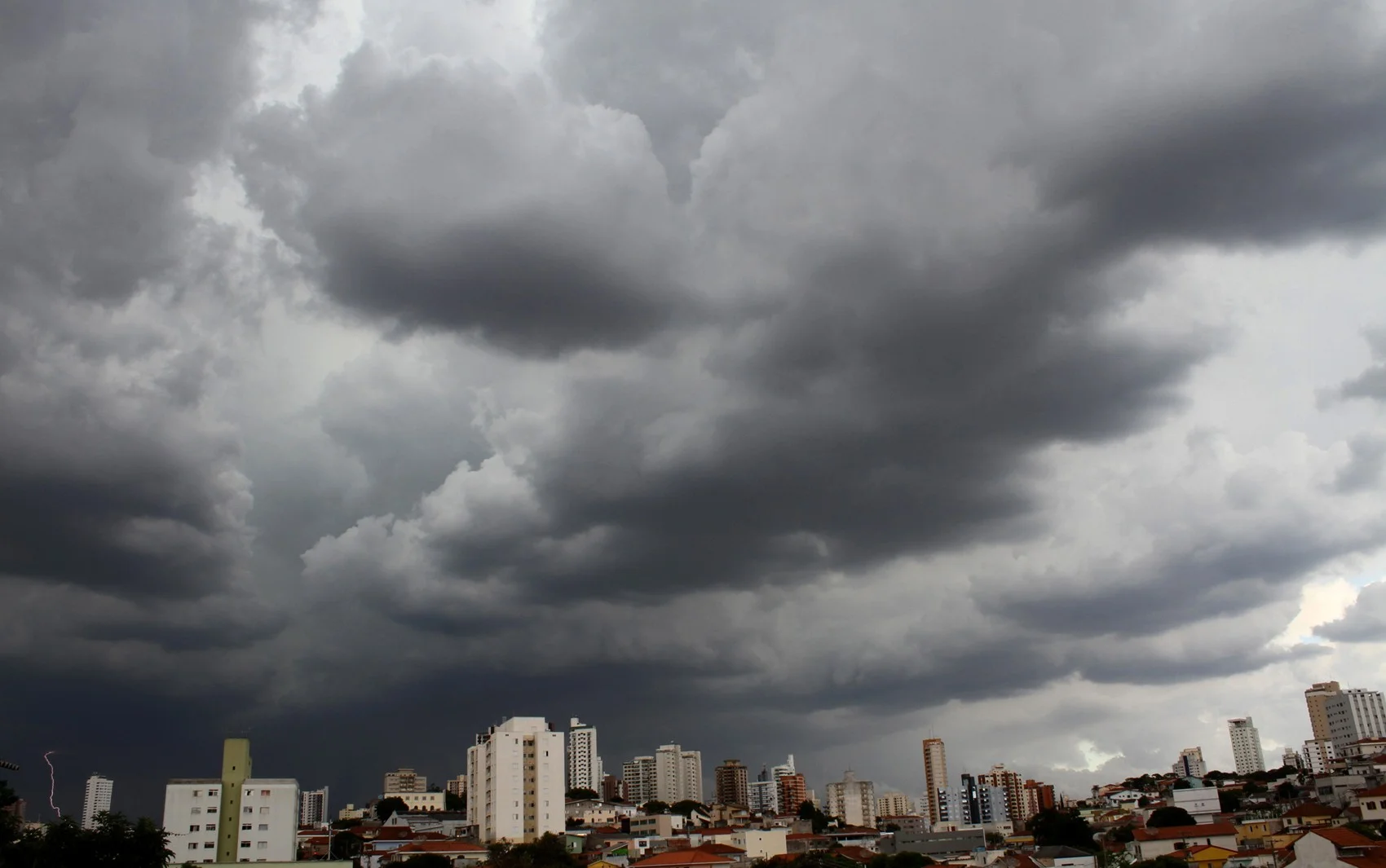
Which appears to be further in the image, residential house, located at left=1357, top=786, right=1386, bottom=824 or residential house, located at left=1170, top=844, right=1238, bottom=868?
residential house, located at left=1357, top=786, right=1386, bottom=824

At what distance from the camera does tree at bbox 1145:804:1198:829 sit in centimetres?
12131

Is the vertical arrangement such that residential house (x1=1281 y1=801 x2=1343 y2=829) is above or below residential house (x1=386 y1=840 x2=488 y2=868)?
below

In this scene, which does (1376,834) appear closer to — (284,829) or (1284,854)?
(1284,854)

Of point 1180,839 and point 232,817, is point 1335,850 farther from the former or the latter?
point 232,817

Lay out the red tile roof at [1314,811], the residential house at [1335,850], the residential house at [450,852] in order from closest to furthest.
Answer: the residential house at [1335,850]
the residential house at [450,852]
the red tile roof at [1314,811]

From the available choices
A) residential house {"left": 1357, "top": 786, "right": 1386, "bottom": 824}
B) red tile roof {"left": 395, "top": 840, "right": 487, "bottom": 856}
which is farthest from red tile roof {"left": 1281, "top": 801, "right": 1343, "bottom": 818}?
red tile roof {"left": 395, "top": 840, "right": 487, "bottom": 856}

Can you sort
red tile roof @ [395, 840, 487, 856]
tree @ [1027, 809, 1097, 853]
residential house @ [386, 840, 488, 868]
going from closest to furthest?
residential house @ [386, 840, 488, 868] → red tile roof @ [395, 840, 487, 856] → tree @ [1027, 809, 1097, 853]

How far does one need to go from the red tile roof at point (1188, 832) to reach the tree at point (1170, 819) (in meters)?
8.52

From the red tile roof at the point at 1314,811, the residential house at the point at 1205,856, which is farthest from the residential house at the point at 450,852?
the red tile roof at the point at 1314,811

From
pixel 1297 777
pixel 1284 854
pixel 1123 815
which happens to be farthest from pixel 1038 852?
pixel 1297 777

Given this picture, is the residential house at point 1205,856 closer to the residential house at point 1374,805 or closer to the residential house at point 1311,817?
the residential house at point 1311,817

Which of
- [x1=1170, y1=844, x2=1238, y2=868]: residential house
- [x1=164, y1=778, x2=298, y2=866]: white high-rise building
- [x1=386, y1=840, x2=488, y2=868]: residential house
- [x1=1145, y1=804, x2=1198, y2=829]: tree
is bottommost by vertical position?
[x1=1170, y1=844, x2=1238, y2=868]: residential house

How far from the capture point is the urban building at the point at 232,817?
10594cm

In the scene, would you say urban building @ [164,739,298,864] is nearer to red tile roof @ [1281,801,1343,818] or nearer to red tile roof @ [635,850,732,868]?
red tile roof @ [635,850,732,868]
